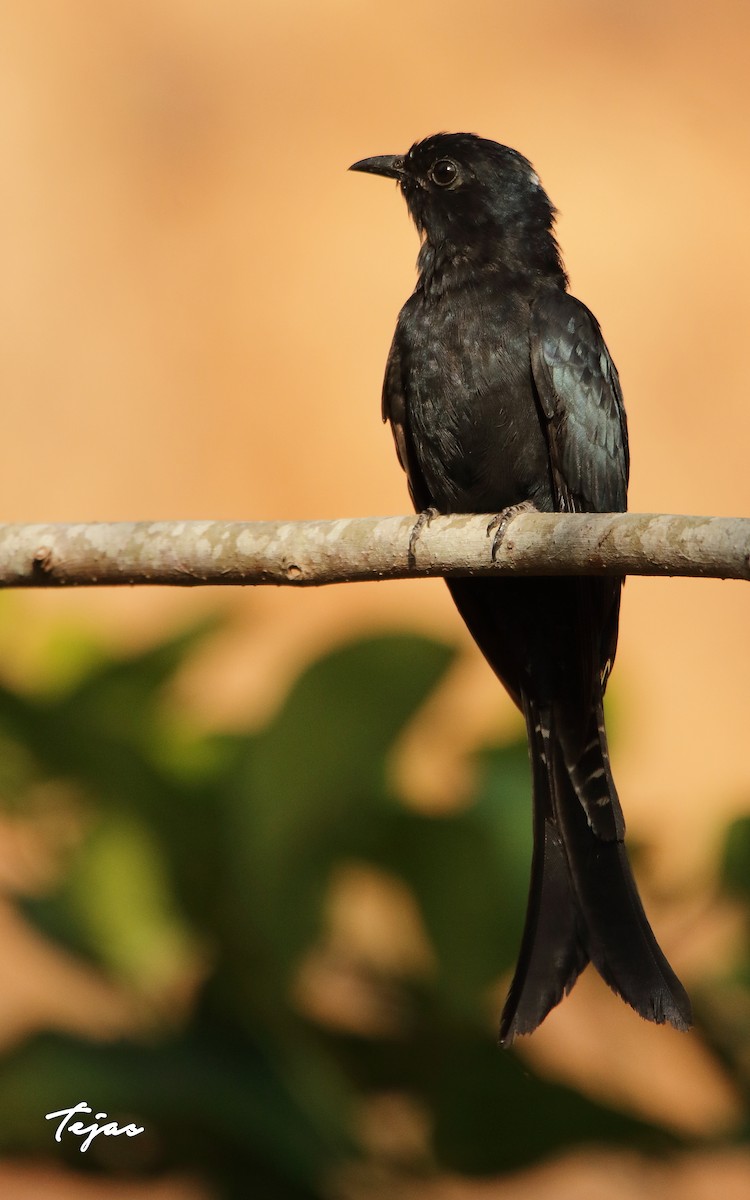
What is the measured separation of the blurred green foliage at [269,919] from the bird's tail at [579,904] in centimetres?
54

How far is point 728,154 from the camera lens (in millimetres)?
6469

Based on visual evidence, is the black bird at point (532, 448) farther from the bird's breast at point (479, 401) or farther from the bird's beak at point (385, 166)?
the bird's beak at point (385, 166)

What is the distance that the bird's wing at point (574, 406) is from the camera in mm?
2988

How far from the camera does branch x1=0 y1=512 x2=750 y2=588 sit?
2.21 meters

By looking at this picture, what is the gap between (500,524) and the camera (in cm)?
253

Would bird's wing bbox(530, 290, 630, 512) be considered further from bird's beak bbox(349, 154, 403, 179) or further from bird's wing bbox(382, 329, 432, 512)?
bird's beak bbox(349, 154, 403, 179)

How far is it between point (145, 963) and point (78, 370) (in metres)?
3.70

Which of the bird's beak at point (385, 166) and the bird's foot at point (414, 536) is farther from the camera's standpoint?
the bird's beak at point (385, 166)

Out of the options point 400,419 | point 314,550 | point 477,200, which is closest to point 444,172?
point 477,200

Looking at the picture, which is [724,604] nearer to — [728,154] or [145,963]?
[728,154]

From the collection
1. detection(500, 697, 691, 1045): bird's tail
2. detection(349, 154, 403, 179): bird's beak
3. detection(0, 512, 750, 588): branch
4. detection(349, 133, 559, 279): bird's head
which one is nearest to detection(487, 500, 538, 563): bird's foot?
detection(0, 512, 750, 588): branch

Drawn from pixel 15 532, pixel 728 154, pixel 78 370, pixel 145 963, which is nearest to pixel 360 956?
pixel 145 963

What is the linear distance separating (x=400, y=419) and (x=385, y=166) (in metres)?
0.78

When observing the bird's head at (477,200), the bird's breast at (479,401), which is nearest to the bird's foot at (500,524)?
the bird's breast at (479,401)
